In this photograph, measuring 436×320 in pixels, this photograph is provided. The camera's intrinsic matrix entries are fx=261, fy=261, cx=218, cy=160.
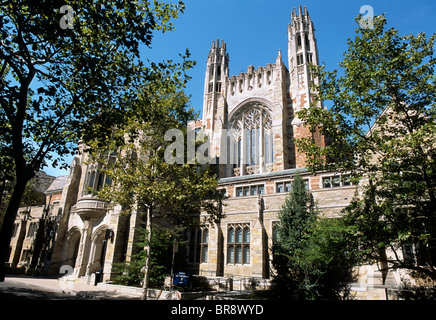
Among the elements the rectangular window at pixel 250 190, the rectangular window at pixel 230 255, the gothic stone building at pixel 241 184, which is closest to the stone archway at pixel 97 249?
the gothic stone building at pixel 241 184

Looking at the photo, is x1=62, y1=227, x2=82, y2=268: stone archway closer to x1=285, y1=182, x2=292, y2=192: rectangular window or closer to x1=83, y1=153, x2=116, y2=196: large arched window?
x1=83, y1=153, x2=116, y2=196: large arched window

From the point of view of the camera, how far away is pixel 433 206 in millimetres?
8336

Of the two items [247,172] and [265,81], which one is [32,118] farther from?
[265,81]

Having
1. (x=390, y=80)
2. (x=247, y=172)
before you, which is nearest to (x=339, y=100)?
(x=390, y=80)

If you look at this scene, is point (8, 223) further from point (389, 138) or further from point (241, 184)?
point (241, 184)

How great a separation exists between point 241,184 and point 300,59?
18.1m

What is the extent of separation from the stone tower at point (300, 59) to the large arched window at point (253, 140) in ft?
11.8

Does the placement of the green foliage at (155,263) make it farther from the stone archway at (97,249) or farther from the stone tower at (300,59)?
the stone tower at (300,59)

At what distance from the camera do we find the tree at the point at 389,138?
8.49 metres

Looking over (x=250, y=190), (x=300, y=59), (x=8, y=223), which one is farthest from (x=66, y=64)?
(x=300, y=59)

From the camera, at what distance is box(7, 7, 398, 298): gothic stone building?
18.4 metres

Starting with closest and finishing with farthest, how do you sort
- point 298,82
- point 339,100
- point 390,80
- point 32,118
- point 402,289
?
point 32,118 < point 390,80 < point 339,100 < point 402,289 < point 298,82

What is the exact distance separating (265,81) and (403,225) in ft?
84.7

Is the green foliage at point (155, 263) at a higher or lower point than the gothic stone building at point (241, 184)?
lower
